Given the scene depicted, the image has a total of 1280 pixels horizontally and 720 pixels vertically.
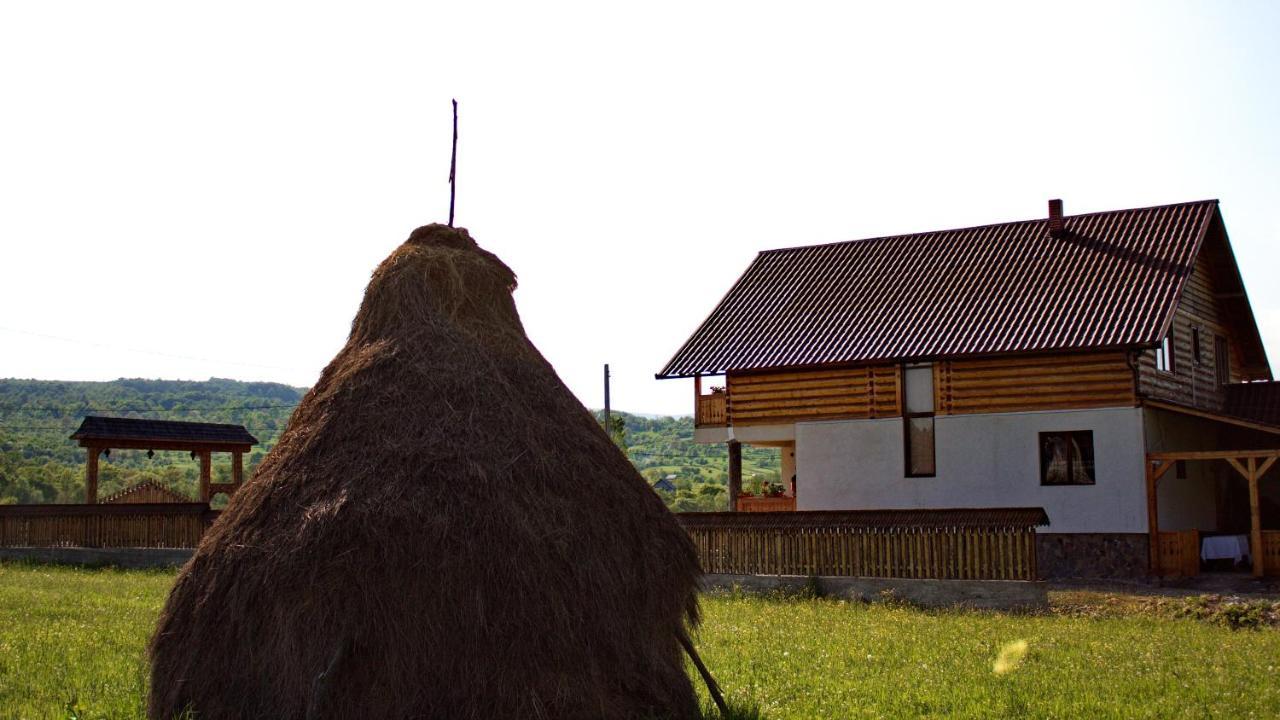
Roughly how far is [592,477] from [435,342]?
5.78 feet

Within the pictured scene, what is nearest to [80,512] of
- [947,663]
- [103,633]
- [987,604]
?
[103,633]

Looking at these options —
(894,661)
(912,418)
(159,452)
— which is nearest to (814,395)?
(912,418)

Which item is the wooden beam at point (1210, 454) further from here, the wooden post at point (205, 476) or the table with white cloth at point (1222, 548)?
the wooden post at point (205, 476)

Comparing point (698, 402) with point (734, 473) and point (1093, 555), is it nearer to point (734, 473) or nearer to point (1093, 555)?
point (734, 473)

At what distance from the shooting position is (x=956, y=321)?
2812 cm

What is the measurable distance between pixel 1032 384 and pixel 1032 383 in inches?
0.9

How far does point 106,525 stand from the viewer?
27203 millimetres

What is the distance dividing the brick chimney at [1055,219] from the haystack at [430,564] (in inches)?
906

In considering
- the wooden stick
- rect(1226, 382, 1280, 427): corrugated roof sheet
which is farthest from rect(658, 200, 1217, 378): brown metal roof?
the wooden stick

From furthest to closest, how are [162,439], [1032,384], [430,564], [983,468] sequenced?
[162,439]
[983,468]
[1032,384]
[430,564]

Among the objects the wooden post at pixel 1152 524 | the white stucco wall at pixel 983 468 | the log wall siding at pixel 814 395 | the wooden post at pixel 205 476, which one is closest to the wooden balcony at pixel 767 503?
the white stucco wall at pixel 983 468

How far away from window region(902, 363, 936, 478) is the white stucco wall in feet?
0.88

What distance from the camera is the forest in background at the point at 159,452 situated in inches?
2657

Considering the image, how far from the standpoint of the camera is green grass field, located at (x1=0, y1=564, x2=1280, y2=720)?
33.6 feet
